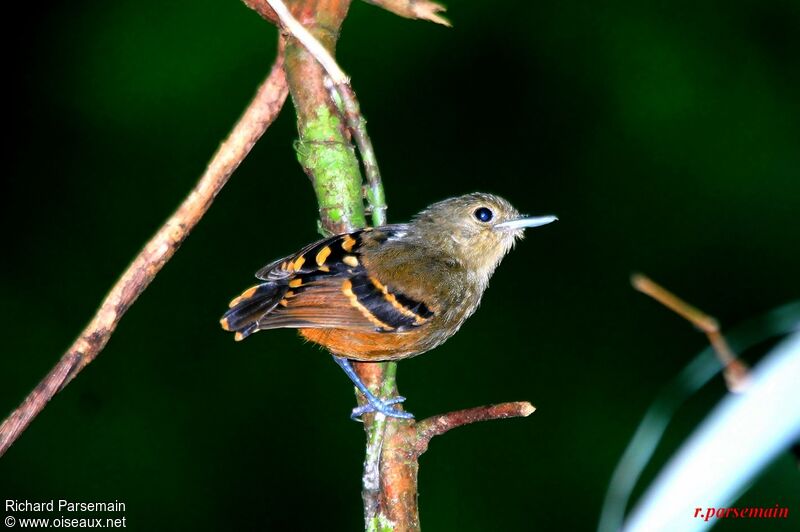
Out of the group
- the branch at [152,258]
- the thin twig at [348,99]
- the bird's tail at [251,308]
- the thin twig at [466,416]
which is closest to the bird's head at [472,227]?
the thin twig at [348,99]

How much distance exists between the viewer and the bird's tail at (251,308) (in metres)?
3.07

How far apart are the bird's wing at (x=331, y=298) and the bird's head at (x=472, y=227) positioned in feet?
1.24

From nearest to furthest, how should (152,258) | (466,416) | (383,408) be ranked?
(466,416) < (152,258) < (383,408)

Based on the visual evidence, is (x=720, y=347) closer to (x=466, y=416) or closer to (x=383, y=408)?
(x=466, y=416)

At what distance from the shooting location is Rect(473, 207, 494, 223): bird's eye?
362 centimetres

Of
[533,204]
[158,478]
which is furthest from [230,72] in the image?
[158,478]

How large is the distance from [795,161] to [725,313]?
1.05 metres

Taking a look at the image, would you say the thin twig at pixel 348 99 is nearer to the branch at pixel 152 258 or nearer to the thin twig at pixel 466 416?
the branch at pixel 152 258

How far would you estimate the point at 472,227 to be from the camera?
11.9ft

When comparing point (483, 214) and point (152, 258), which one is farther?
point (483, 214)

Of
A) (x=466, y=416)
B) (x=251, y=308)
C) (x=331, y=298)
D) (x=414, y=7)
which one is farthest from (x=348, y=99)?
(x=466, y=416)

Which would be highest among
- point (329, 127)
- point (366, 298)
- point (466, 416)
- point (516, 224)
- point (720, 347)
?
point (329, 127)

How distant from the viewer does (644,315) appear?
4984 millimetres

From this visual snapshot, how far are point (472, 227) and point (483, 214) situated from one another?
73 mm
